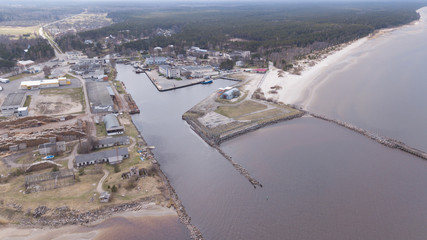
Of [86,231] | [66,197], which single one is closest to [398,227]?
[86,231]

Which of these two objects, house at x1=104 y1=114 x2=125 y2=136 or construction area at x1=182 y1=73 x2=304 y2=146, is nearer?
house at x1=104 y1=114 x2=125 y2=136

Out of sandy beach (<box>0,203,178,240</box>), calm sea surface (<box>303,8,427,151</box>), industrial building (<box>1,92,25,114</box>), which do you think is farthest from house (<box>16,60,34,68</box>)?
calm sea surface (<box>303,8,427,151</box>)

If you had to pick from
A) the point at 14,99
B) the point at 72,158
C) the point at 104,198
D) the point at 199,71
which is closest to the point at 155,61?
the point at 199,71

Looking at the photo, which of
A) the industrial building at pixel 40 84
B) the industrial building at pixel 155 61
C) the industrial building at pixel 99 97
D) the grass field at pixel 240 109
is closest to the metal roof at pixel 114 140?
the industrial building at pixel 99 97

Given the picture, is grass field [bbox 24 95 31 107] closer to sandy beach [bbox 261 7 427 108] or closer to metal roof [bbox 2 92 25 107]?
metal roof [bbox 2 92 25 107]

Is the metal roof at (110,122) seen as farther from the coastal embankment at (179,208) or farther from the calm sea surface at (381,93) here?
the calm sea surface at (381,93)

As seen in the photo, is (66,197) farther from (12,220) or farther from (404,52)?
(404,52)
